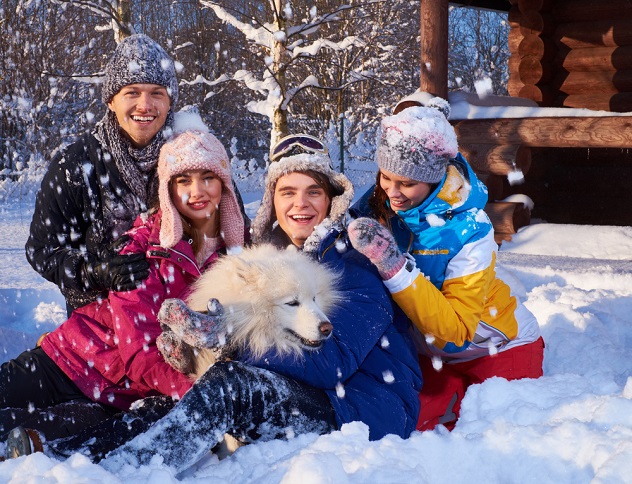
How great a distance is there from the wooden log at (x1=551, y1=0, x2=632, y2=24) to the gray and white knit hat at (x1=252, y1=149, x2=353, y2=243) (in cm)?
724

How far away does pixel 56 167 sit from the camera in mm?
3553

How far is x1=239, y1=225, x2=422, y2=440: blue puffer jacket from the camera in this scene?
2.55 meters

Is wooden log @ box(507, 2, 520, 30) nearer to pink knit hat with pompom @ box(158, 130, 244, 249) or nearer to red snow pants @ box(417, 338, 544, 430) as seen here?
red snow pants @ box(417, 338, 544, 430)

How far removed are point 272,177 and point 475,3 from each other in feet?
25.8

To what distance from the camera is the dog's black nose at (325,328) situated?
97.2 inches

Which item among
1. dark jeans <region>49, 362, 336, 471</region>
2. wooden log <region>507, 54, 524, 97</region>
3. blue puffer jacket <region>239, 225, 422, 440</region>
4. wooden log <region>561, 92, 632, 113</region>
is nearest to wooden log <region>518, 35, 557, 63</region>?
wooden log <region>507, 54, 524, 97</region>

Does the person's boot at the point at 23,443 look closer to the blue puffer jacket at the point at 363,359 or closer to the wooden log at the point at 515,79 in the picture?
the blue puffer jacket at the point at 363,359

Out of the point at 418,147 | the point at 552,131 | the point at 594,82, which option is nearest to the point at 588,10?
the point at 594,82

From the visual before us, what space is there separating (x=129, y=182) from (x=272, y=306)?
129 cm

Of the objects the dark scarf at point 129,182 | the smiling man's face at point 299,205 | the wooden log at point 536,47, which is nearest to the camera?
the smiling man's face at point 299,205

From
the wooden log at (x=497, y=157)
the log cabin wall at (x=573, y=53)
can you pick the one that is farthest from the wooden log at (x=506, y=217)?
the log cabin wall at (x=573, y=53)

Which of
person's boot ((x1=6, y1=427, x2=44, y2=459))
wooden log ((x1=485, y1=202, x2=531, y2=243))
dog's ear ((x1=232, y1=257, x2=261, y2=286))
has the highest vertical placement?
dog's ear ((x1=232, y1=257, x2=261, y2=286))

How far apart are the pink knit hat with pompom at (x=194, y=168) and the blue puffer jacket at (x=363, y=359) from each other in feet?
2.01

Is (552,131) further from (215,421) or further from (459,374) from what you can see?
(215,421)
